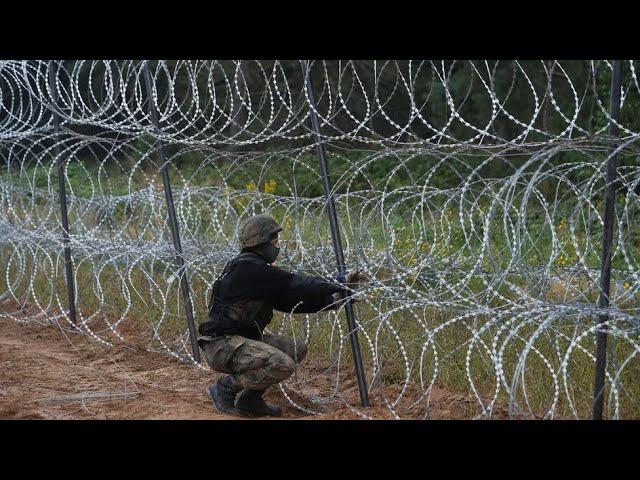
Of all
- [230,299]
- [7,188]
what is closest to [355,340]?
[230,299]

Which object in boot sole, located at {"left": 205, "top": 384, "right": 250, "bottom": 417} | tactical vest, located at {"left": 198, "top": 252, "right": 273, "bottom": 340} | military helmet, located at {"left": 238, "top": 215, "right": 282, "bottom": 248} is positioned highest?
military helmet, located at {"left": 238, "top": 215, "right": 282, "bottom": 248}

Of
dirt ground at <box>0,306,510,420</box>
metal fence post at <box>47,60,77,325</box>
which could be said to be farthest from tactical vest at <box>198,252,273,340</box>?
metal fence post at <box>47,60,77,325</box>

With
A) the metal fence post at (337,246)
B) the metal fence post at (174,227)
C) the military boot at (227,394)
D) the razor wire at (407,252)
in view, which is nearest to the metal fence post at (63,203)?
the razor wire at (407,252)

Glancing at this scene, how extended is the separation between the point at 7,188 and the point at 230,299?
504 centimetres

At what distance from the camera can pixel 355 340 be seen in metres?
5.09

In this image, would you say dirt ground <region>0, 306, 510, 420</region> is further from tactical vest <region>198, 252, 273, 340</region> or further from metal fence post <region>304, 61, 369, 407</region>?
tactical vest <region>198, 252, 273, 340</region>

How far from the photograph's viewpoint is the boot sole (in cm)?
522

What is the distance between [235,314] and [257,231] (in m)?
0.48

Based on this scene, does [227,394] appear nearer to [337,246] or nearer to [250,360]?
[250,360]

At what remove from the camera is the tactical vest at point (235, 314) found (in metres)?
5.07

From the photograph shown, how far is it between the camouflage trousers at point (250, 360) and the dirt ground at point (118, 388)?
1.11 feet

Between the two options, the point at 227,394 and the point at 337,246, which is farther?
the point at 227,394

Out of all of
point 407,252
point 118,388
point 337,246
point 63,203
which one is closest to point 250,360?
point 337,246

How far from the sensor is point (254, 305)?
509 cm
